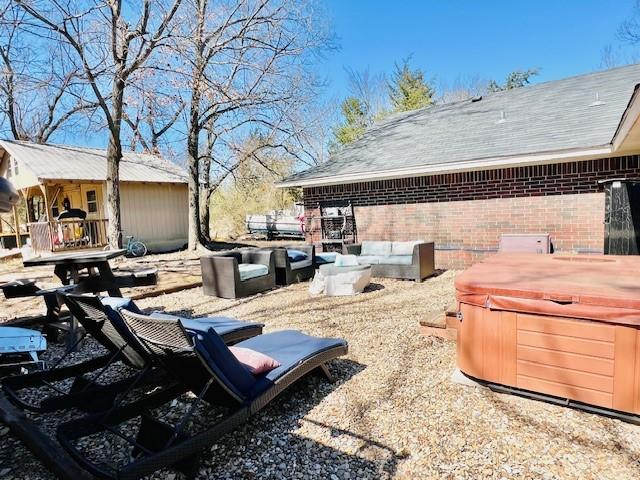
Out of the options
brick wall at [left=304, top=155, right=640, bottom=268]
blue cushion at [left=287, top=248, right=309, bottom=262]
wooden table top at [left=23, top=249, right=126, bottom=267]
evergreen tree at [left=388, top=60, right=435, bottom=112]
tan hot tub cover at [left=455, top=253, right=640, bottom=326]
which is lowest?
blue cushion at [left=287, top=248, right=309, bottom=262]

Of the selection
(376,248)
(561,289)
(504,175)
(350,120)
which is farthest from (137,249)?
(350,120)

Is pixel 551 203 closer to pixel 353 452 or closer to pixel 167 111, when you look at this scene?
pixel 353 452

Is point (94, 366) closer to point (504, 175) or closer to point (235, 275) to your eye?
point (235, 275)

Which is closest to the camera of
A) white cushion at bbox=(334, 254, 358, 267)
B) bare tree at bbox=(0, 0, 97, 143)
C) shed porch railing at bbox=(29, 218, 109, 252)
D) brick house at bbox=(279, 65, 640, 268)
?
brick house at bbox=(279, 65, 640, 268)

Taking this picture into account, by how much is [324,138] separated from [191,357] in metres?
21.5

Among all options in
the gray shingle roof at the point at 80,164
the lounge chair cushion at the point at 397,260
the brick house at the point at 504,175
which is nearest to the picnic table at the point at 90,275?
the lounge chair cushion at the point at 397,260

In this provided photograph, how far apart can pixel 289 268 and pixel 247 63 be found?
6730 millimetres

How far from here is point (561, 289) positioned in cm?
262

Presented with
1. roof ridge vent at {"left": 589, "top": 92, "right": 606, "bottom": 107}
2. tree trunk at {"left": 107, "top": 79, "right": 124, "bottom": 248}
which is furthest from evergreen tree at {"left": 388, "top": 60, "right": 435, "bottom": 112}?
tree trunk at {"left": 107, "top": 79, "right": 124, "bottom": 248}

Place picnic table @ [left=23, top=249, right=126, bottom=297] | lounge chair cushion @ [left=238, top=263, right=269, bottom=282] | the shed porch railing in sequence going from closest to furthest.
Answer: picnic table @ [left=23, top=249, right=126, bottom=297] < lounge chair cushion @ [left=238, top=263, right=269, bottom=282] < the shed porch railing

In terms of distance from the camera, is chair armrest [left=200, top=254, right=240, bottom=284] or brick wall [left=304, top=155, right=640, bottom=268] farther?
brick wall [left=304, top=155, right=640, bottom=268]

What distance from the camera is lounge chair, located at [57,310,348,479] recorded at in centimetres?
199

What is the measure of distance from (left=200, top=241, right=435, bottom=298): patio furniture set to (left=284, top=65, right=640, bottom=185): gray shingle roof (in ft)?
7.02

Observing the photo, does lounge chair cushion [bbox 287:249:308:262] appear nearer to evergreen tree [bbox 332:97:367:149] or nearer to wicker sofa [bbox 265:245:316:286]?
wicker sofa [bbox 265:245:316:286]
